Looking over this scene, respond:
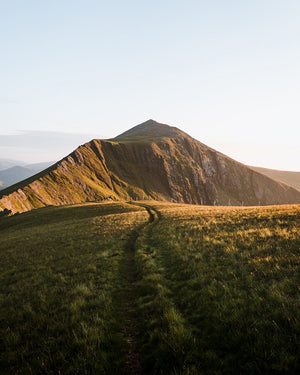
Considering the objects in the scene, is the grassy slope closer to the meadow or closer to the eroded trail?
the meadow

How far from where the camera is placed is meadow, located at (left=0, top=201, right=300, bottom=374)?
464 cm

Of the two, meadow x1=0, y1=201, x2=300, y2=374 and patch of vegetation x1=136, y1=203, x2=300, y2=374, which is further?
meadow x1=0, y1=201, x2=300, y2=374

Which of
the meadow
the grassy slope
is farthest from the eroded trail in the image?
the grassy slope

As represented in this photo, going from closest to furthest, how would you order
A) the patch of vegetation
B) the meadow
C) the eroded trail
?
the patch of vegetation
the meadow
the eroded trail

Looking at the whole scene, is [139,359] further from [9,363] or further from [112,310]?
[9,363]

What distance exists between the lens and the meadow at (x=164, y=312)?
4.64m

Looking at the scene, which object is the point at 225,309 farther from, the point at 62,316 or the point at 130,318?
the point at 62,316

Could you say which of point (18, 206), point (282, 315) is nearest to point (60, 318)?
point (282, 315)

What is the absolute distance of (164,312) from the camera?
6.75 m

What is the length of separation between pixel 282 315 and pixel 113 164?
177673 millimetres

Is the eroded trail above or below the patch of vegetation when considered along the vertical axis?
below

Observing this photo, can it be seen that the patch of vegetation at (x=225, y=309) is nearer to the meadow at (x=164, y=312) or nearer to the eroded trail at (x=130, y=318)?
the meadow at (x=164, y=312)

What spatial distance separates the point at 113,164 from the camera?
177 m

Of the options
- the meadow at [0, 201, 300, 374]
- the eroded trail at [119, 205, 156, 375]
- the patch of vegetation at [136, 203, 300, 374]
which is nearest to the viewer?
the patch of vegetation at [136, 203, 300, 374]
